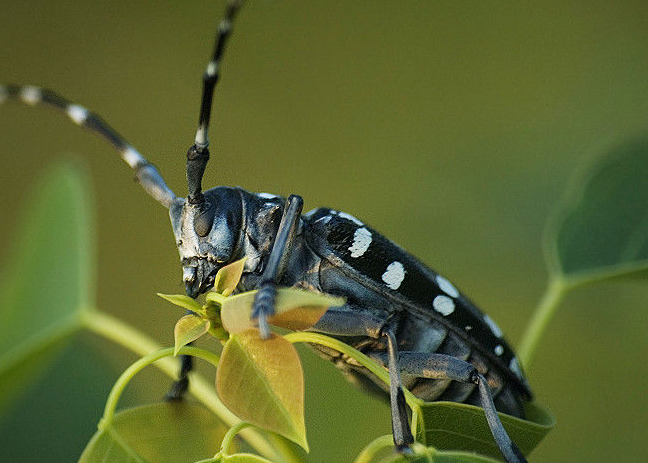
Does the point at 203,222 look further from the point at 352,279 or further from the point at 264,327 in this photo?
the point at 264,327

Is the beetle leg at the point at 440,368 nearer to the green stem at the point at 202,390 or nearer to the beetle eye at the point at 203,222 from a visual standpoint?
the green stem at the point at 202,390

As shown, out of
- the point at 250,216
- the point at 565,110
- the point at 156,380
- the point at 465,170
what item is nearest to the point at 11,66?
the point at 156,380

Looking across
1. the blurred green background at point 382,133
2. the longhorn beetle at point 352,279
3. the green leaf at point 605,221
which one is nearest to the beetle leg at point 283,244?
the longhorn beetle at point 352,279

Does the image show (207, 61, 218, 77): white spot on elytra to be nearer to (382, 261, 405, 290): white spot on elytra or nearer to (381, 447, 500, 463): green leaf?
(382, 261, 405, 290): white spot on elytra

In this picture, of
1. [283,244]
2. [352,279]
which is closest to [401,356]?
[352,279]

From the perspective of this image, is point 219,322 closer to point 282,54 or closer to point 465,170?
point 465,170

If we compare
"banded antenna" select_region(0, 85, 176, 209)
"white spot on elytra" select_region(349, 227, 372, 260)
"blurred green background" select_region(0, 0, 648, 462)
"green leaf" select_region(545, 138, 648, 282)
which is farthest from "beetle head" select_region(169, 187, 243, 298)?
"blurred green background" select_region(0, 0, 648, 462)
